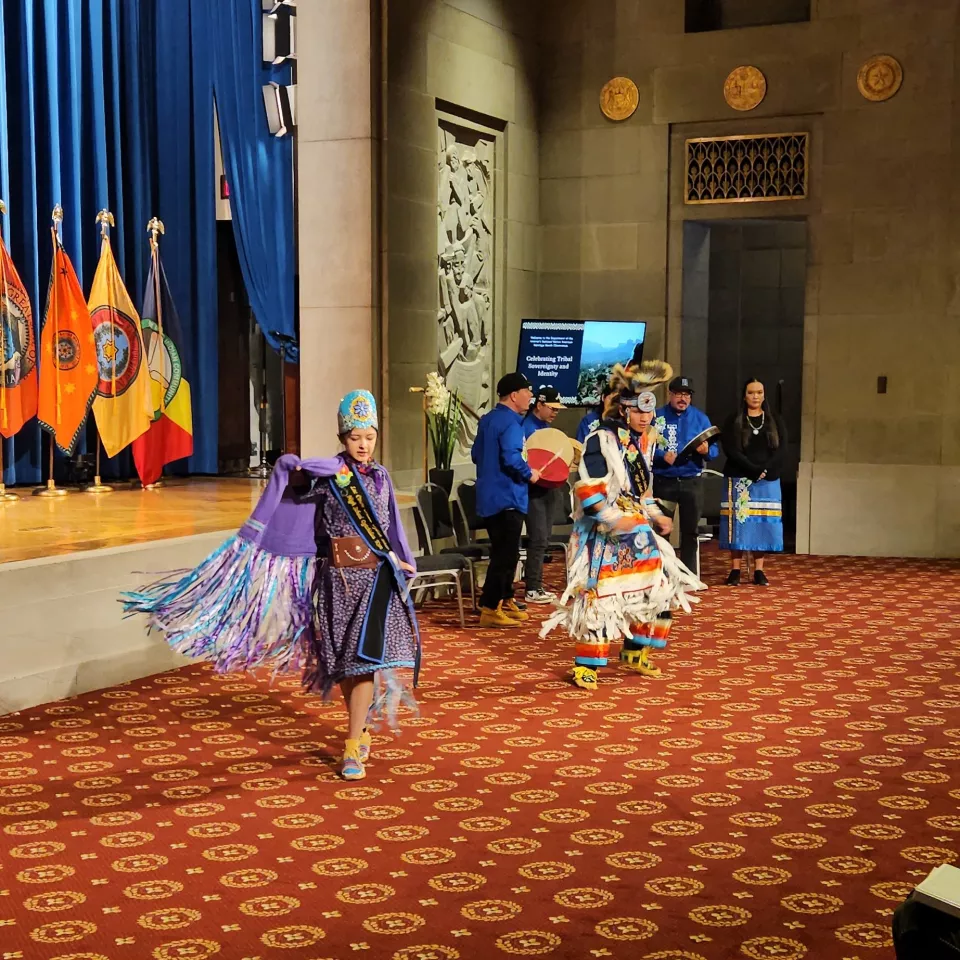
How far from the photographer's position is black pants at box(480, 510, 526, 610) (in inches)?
316

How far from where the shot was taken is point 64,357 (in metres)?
10.1

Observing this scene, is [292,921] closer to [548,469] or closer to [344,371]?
[548,469]

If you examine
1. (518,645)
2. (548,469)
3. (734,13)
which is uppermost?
(734,13)

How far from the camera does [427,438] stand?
960 centimetres

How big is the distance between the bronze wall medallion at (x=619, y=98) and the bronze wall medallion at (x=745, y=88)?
2.61 ft

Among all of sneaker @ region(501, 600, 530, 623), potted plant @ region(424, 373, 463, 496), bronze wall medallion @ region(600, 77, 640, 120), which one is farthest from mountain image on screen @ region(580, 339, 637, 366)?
sneaker @ region(501, 600, 530, 623)

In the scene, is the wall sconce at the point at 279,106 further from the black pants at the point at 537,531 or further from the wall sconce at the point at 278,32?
the black pants at the point at 537,531

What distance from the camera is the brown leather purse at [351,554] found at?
5.01m

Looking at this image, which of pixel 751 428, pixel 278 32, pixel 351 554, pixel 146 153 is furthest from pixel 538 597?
pixel 146 153

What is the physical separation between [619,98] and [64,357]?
5.23m

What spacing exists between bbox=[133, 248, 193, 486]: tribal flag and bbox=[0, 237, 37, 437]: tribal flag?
90 centimetres

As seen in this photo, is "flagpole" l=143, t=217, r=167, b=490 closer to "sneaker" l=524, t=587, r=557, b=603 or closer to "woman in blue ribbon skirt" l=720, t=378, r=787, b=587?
"sneaker" l=524, t=587, r=557, b=603

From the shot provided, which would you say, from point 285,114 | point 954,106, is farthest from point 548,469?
point 954,106

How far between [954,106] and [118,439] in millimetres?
7105
